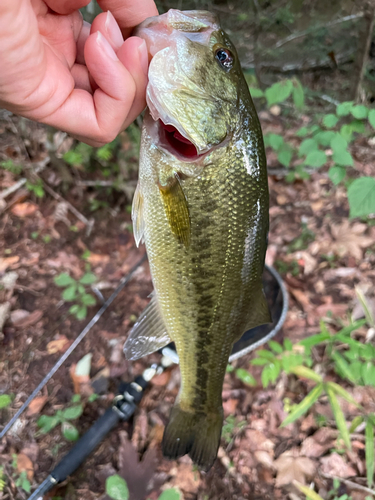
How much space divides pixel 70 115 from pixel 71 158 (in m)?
1.87

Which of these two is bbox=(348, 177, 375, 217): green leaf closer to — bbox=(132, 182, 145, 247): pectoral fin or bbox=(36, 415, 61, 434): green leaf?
bbox=(132, 182, 145, 247): pectoral fin

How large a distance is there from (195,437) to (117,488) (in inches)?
22.5

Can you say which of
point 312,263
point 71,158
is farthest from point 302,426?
point 71,158

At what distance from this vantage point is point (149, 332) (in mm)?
1655

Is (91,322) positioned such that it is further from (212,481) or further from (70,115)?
(70,115)

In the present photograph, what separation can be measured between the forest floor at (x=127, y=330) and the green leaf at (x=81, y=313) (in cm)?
5

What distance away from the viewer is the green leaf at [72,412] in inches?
86.5

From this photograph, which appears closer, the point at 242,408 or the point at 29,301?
the point at 242,408

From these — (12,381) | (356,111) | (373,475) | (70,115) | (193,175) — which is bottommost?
(373,475)

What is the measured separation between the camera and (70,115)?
3.94ft

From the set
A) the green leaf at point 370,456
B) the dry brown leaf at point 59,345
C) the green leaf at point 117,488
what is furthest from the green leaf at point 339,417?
the dry brown leaf at point 59,345

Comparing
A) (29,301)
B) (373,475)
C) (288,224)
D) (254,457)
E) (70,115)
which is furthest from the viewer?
(288,224)

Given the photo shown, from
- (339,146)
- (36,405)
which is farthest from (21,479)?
(339,146)

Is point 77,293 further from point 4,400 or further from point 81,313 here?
point 4,400
